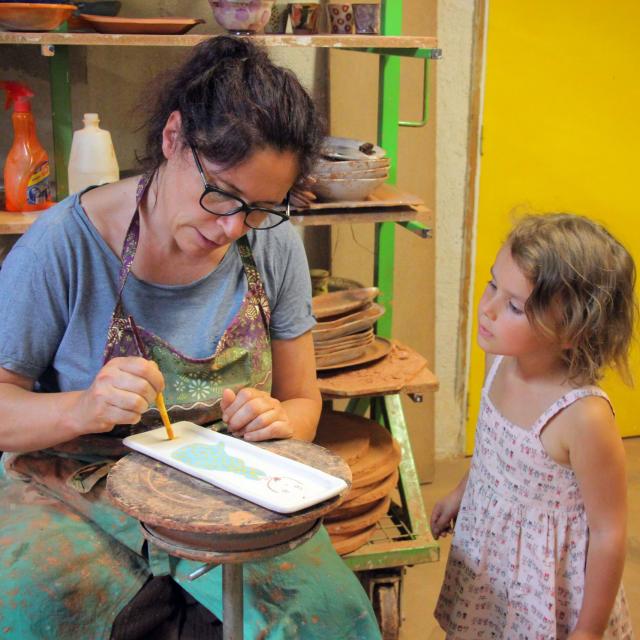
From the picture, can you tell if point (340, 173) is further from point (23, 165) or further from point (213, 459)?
point (213, 459)

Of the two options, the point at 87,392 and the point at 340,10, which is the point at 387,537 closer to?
the point at 87,392

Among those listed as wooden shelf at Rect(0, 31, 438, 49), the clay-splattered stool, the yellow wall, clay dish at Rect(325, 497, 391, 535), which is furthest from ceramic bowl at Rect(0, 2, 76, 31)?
the yellow wall

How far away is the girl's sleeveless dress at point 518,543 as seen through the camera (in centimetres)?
186

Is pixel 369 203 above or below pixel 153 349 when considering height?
above

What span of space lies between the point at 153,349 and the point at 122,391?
0.29 meters

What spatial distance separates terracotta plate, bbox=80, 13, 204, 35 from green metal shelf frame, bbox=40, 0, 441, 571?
0.29 meters

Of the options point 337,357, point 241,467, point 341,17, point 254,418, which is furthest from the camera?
point 337,357

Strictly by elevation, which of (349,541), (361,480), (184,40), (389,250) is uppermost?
(184,40)

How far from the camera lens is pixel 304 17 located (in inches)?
98.3

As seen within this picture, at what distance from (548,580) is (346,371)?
89 centimetres

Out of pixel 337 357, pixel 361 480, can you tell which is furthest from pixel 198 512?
pixel 337 357

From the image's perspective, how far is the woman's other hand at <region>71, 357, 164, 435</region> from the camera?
1.52 m

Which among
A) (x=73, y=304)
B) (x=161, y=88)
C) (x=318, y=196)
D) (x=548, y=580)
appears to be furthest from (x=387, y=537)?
(x=161, y=88)

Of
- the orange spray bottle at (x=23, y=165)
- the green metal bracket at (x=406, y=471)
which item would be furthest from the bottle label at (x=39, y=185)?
the green metal bracket at (x=406, y=471)
